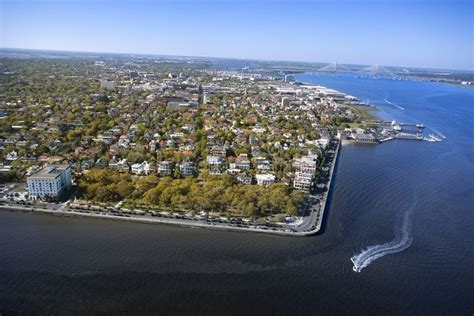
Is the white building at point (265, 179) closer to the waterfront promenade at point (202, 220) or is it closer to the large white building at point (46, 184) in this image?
the waterfront promenade at point (202, 220)

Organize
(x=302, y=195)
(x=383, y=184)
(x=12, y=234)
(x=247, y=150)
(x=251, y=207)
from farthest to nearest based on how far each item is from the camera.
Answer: (x=247, y=150) → (x=383, y=184) → (x=302, y=195) → (x=251, y=207) → (x=12, y=234)

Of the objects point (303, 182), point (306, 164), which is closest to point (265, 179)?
point (303, 182)

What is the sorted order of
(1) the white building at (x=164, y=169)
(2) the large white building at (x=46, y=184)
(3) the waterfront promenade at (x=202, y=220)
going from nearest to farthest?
1. (3) the waterfront promenade at (x=202, y=220)
2. (2) the large white building at (x=46, y=184)
3. (1) the white building at (x=164, y=169)

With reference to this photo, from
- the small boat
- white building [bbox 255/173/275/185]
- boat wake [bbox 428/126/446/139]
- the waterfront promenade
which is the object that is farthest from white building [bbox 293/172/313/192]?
boat wake [bbox 428/126/446/139]

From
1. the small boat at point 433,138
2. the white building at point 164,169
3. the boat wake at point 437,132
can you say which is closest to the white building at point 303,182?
the white building at point 164,169

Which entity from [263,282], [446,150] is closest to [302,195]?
[263,282]

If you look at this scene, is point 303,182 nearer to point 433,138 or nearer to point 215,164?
point 215,164

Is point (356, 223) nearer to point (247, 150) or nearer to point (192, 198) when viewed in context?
point (192, 198)

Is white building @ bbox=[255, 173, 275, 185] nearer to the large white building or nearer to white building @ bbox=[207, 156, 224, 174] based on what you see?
white building @ bbox=[207, 156, 224, 174]
